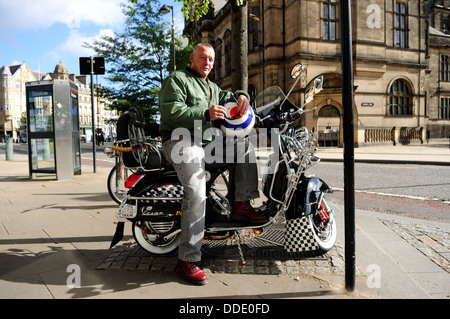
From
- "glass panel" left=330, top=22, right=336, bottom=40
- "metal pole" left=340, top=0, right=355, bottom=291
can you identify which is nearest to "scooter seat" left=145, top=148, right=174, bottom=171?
"metal pole" left=340, top=0, right=355, bottom=291

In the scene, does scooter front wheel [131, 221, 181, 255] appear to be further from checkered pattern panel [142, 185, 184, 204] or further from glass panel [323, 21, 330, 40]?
glass panel [323, 21, 330, 40]

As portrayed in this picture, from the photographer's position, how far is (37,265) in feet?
9.89

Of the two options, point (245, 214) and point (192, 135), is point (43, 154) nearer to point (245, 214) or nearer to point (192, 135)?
point (192, 135)

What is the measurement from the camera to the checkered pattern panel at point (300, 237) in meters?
3.05

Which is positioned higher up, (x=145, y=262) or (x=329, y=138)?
(x=329, y=138)

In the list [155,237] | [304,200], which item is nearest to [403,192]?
[304,200]

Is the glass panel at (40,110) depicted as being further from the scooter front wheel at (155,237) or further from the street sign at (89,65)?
the scooter front wheel at (155,237)

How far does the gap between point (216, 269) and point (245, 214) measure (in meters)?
0.55

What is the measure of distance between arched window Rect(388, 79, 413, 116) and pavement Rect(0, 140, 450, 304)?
23.5 m

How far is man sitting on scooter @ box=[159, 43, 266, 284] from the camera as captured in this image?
268cm
